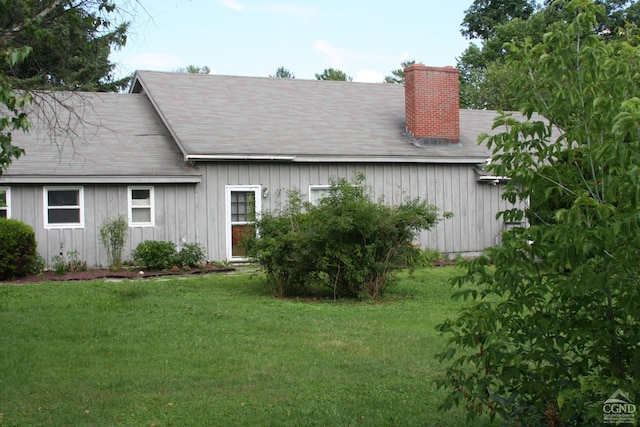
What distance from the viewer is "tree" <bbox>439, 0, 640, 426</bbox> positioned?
3666 mm

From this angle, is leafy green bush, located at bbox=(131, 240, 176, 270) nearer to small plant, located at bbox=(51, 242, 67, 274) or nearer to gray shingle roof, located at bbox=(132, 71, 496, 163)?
small plant, located at bbox=(51, 242, 67, 274)

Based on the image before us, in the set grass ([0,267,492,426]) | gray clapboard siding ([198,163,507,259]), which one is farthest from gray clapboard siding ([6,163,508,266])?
grass ([0,267,492,426])

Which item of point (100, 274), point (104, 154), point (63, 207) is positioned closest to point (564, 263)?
point (100, 274)

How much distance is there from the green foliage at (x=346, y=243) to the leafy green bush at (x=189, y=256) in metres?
4.87

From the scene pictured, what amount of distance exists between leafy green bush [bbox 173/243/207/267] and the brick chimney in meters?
7.52

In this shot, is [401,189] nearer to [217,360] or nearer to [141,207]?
[141,207]

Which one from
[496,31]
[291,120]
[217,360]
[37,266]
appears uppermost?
[496,31]

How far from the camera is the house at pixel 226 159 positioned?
1700cm

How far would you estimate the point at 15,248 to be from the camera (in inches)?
586

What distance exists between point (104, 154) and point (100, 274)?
3737 mm

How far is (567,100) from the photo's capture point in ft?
13.0

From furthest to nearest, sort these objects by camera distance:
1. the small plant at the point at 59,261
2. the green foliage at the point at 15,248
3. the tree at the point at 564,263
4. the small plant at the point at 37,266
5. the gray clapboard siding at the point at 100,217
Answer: the gray clapboard siding at the point at 100,217
the small plant at the point at 59,261
the small plant at the point at 37,266
the green foliage at the point at 15,248
the tree at the point at 564,263

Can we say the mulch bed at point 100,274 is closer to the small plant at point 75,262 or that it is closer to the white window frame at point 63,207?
the small plant at point 75,262

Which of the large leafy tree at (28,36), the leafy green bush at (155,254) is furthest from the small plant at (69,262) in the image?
the large leafy tree at (28,36)
